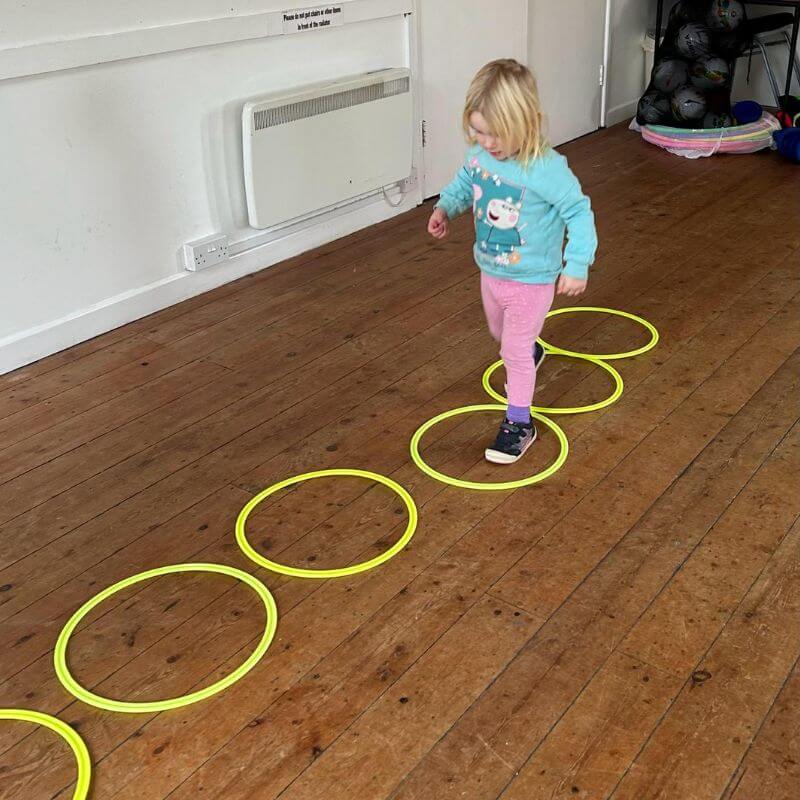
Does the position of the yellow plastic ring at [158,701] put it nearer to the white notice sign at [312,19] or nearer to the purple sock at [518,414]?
the purple sock at [518,414]

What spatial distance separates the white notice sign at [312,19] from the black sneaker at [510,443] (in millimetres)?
2225

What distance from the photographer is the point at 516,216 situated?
2.67 meters

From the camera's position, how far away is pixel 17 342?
3.60m

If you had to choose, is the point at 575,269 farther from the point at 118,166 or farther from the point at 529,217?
the point at 118,166

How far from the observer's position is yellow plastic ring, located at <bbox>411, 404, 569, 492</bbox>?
2.81 metres

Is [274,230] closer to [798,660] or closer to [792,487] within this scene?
[792,487]

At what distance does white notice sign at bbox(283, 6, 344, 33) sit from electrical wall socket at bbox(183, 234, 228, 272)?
37.9 inches

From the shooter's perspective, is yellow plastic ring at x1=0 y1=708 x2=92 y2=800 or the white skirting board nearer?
yellow plastic ring at x1=0 y1=708 x2=92 y2=800

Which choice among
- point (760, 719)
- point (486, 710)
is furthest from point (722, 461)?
point (486, 710)

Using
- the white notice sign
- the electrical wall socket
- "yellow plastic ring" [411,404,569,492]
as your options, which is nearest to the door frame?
the white notice sign

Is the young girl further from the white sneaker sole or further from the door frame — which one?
the door frame

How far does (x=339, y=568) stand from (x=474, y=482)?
0.54 m

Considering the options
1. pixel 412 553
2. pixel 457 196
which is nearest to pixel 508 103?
pixel 457 196

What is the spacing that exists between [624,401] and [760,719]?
4.68 feet
